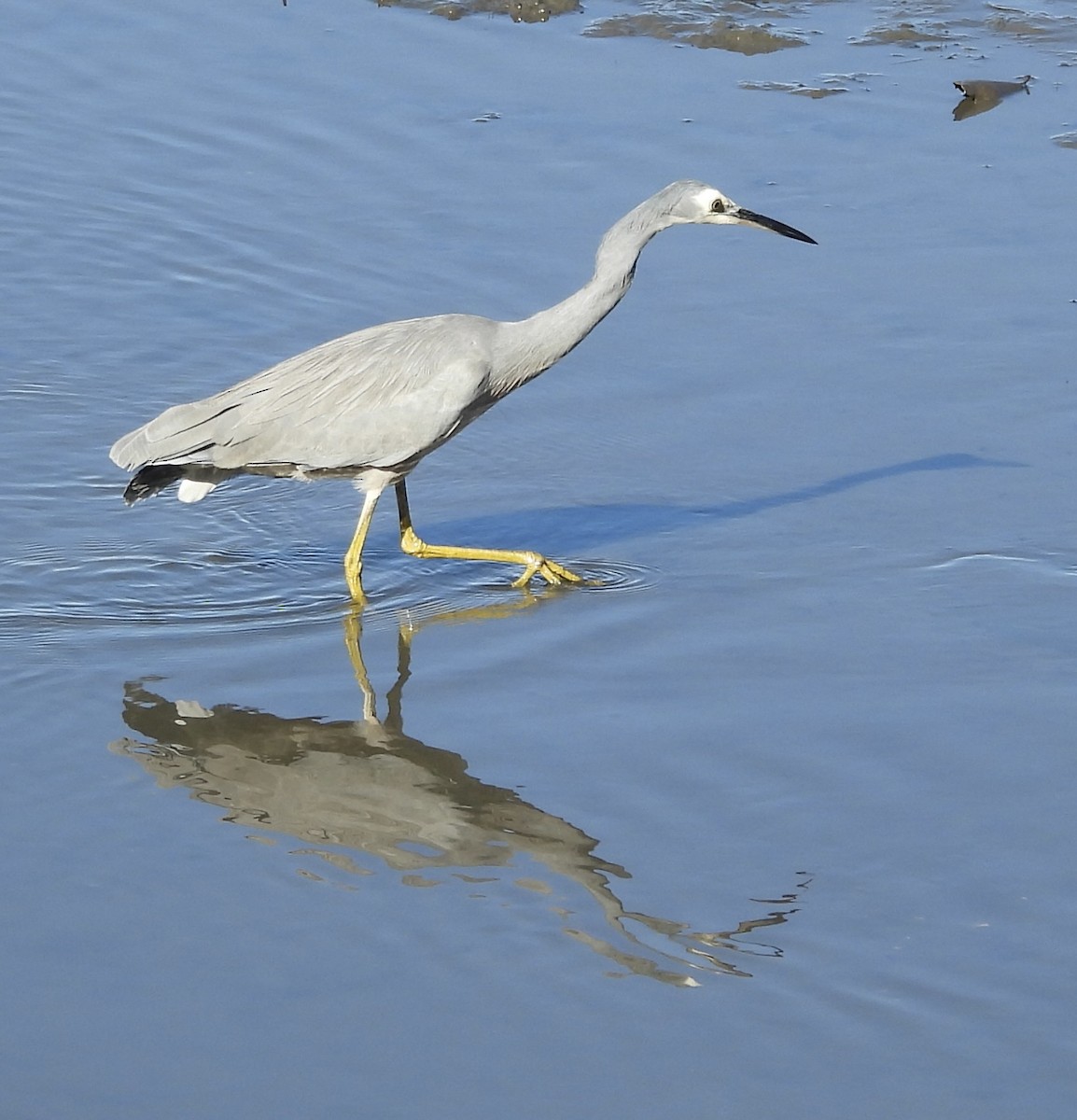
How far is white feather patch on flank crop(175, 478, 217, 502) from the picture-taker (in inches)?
316

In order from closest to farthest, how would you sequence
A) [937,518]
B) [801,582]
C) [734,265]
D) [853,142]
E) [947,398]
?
1. [801,582]
2. [937,518]
3. [947,398]
4. [734,265]
5. [853,142]

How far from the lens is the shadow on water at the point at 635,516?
829 cm

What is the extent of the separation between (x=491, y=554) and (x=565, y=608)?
49 cm

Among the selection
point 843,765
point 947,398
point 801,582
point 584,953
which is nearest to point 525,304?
point 947,398

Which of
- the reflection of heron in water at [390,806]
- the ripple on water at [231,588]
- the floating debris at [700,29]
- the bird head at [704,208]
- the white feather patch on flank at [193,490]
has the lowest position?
the reflection of heron in water at [390,806]

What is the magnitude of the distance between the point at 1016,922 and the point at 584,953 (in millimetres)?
1195

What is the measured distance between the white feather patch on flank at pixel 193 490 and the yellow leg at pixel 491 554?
2.63 ft

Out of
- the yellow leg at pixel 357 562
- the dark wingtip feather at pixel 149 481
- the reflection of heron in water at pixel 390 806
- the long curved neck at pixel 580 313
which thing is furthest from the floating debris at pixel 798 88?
the reflection of heron in water at pixel 390 806

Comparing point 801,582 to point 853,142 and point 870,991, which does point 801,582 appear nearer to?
point 870,991

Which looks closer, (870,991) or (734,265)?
(870,991)

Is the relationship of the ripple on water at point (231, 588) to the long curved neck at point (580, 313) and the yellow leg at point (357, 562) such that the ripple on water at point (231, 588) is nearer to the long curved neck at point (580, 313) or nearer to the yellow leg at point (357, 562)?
the yellow leg at point (357, 562)

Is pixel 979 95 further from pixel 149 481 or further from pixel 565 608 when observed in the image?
pixel 149 481

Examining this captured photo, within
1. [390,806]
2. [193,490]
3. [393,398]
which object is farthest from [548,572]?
[390,806]

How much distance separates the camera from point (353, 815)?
6.05 m
